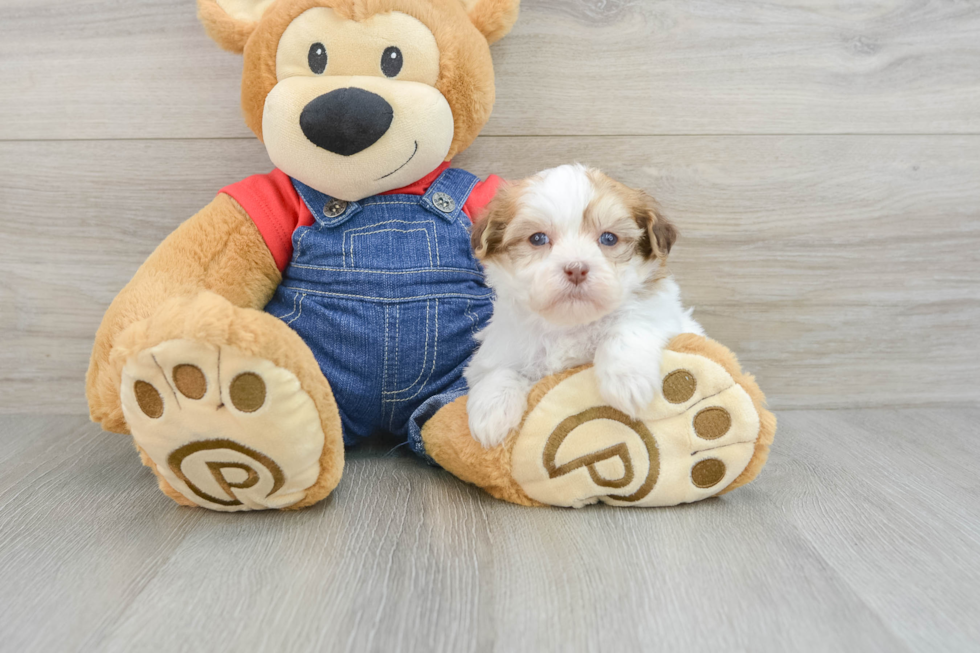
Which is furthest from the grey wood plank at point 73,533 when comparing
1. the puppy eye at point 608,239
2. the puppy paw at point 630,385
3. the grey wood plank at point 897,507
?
the grey wood plank at point 897,507

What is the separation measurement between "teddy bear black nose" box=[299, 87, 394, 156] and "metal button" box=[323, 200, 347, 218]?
0.15m

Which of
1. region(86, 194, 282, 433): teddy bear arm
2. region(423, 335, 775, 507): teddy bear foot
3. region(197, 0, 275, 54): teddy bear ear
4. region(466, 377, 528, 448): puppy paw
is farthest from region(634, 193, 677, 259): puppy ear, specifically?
region(197, 0, 275, 54): teddy bear ear

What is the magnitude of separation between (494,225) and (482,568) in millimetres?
581

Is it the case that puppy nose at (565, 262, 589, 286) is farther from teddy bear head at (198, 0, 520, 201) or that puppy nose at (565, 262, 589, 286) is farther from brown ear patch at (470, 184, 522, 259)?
teddy bear head at (198, 0, 520, 201)

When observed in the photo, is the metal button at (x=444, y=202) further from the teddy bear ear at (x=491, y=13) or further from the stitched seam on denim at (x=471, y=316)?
the teddy bear ear at (x=491, y=13)

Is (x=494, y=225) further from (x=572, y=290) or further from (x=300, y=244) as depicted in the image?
(x=300, y=244)

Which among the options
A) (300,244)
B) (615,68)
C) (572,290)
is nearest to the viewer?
(572,290)

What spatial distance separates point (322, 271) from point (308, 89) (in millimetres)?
352

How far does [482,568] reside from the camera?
987 millimetres

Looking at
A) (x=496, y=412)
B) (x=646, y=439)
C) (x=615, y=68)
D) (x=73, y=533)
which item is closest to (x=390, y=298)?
(x=496, y=412)

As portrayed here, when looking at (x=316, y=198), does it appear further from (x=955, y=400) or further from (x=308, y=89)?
(x=955, y=400)

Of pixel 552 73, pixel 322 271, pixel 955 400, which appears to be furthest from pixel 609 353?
pixel 955 400

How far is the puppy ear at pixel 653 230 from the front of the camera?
119 cm

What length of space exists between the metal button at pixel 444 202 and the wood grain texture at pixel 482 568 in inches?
21.7
